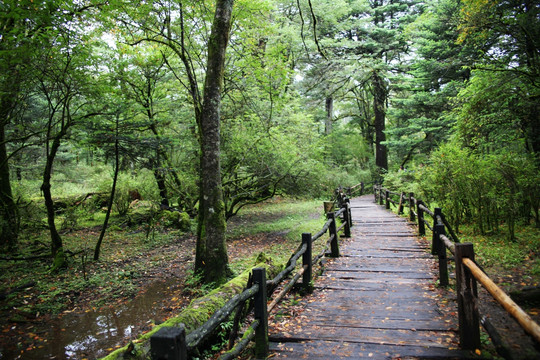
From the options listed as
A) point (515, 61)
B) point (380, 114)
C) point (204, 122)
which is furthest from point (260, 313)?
point (380, 114)

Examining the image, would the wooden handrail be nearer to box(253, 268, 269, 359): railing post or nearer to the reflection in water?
box(253, 268, 269, 359): railing post

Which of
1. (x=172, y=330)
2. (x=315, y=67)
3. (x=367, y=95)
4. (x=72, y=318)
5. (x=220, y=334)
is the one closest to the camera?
(x=172, y=330)

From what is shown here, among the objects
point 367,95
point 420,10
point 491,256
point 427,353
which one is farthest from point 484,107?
point 367,95

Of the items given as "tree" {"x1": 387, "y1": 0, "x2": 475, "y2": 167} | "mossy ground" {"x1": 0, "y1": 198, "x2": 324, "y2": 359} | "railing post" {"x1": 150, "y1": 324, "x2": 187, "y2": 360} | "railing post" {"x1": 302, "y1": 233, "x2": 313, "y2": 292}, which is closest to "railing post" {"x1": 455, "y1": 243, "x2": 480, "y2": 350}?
"railing post" {"x1": 302, "y1": 233, "x2": 313, "y2": 292}

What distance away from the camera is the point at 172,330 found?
82.7 inches

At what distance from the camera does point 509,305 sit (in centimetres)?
230

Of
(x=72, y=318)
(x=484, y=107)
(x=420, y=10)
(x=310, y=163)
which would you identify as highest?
(x=420, y=10)

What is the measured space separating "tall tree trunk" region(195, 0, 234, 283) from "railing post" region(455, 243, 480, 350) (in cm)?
502

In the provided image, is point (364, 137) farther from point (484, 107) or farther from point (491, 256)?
point (491, 256)

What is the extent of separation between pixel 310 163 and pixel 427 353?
10642mm

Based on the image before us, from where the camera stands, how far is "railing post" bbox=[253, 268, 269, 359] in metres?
3.53

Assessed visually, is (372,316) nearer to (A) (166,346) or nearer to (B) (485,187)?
(A) (166,346)

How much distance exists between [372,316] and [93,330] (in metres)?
5.14

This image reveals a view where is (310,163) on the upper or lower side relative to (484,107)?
lower
